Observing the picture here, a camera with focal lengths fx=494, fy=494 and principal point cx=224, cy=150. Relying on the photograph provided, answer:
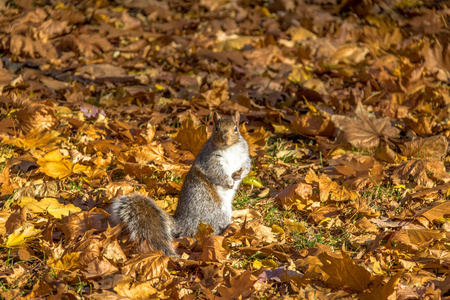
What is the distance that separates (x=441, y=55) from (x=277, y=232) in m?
4.82

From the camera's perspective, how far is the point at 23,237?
3.08 meters

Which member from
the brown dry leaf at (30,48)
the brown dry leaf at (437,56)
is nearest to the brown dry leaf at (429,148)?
the brown dry leaf at (437,56)

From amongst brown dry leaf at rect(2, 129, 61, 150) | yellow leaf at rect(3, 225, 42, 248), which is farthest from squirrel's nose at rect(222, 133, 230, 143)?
brown dry leaf at rect(2, 129, 61, 150)

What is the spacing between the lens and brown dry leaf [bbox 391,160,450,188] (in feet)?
13.4

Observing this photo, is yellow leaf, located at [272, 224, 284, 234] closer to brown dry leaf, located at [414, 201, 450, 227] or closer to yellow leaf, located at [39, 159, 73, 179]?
brown dry leaf, located at [414, 201, 450, 227]

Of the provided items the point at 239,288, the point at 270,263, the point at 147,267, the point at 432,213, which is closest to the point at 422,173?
the point at 432,213

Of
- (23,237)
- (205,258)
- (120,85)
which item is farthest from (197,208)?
(120,85)

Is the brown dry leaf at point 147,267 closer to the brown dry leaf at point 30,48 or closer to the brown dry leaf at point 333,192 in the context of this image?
the brown dry leaf at point 333,192

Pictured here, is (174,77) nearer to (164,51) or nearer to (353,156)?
(164,51)

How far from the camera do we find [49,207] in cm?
352

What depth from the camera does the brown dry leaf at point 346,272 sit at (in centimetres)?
259

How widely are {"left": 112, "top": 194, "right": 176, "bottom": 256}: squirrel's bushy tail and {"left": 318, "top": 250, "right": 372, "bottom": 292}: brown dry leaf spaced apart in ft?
3.24

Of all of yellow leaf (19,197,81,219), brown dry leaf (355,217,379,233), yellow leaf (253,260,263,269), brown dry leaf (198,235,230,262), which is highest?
brown dry leaf (198,235,230,262)

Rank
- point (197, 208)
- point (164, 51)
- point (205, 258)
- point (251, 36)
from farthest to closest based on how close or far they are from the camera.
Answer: point (251, 36) → point (164, 51) → point (197, 208) → point (205, 258)
